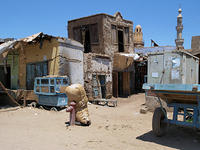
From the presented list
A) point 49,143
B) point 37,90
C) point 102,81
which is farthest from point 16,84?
point 49,143

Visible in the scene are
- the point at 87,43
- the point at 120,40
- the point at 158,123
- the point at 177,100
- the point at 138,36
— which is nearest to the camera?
the point at 158,123

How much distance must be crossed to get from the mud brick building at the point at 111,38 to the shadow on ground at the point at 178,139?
29.1ft

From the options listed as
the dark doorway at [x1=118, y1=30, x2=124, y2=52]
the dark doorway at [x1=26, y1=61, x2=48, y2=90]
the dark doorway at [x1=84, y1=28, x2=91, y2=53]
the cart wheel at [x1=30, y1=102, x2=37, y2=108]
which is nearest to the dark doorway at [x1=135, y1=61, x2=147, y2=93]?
the dark doorway at [x1=118, y1=30, x2=124, y2=52]

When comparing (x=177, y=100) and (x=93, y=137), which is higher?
(x=177, y=100)

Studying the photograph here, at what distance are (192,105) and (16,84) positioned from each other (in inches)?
452

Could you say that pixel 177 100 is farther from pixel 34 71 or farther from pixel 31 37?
pixel 34 71

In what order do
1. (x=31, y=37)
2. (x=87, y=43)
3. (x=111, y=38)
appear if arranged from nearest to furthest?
(x=31, y=37) < (x=111, y=38) < (x=87, y=43)

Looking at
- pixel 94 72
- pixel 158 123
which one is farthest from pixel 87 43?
pixel 158 123

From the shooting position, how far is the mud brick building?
1568 cm

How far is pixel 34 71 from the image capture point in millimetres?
12531

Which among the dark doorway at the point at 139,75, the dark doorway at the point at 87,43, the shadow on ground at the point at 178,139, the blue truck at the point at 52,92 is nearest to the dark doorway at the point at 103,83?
the dark doorway at the point at 87,43

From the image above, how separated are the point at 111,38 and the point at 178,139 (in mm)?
11784

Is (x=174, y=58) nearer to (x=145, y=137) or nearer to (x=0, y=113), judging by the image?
(x=145, y=137)

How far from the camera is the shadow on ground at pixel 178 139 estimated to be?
16.3 feet
